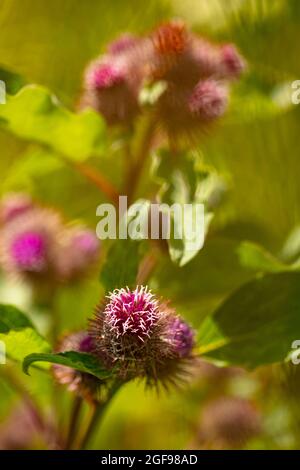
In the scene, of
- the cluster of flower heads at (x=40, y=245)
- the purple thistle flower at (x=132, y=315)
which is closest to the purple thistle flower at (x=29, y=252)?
the cluster of flower heads at (x=40, y=245)

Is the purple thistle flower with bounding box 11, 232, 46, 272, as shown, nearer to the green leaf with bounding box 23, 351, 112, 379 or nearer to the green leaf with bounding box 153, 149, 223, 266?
the green leaf with bounding box 153, 149, 223, 266

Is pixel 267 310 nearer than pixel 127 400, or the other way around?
pixel 267 310

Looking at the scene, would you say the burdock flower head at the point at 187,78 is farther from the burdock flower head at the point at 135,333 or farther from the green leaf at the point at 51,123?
the burdock flower head at the point at 135,333

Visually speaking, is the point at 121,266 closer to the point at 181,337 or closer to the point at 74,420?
the point at 181,337

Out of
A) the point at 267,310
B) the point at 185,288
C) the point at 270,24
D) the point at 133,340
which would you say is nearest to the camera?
the point at 133,340

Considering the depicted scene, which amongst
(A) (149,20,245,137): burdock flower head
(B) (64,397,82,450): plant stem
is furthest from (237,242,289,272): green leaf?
(B) (64,397,82,450): plant stem

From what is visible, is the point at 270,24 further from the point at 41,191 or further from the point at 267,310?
the point at 267,310

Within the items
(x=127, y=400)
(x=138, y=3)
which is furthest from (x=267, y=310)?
(x=138, y=3)

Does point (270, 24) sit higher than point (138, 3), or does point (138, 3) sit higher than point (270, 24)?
point (138, 3)

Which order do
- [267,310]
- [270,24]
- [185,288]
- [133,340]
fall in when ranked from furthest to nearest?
[270,24] < [185,288] < [267,310] < [133,340]
